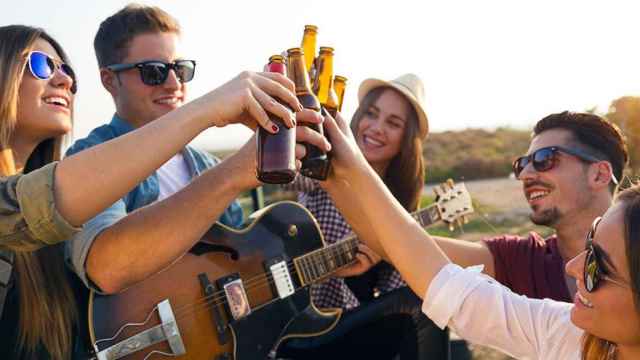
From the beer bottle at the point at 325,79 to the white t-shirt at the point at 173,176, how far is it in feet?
3.56

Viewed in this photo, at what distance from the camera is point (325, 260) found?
381 cm

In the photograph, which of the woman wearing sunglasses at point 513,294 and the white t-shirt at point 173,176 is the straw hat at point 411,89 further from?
the woman wearing sunglasses at point 513,294

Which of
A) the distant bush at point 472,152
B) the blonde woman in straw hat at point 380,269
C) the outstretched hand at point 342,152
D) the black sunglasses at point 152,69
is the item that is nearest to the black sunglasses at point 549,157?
the blonde woman in straw hat at point 380,269

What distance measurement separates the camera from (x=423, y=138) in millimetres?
4902

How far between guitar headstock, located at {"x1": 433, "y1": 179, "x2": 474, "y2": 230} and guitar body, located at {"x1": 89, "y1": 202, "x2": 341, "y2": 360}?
4.77 ft

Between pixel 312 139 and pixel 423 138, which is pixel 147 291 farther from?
pixel 423 138

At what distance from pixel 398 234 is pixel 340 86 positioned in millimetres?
706

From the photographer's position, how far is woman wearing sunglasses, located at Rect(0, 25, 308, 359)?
6.57ft

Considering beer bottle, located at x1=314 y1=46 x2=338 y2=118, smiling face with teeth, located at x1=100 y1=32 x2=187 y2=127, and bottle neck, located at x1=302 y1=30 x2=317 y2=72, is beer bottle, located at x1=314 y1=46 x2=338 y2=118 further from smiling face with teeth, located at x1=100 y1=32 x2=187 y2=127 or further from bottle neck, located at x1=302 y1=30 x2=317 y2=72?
smiling face with teeth, located at x1=100 y1=32 x2=187 y2=127

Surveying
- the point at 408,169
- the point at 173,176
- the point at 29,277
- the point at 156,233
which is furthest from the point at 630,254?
the point at 408,169

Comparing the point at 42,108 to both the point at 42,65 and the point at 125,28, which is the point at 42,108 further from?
the point at 125,28

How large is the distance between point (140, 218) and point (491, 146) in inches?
888

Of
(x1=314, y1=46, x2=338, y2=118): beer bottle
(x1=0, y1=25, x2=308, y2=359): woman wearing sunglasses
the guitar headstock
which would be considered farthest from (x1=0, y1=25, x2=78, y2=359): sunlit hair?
the guitar headstock

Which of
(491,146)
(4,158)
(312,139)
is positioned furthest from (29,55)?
(491,146)
